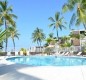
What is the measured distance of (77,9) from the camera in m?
24.4

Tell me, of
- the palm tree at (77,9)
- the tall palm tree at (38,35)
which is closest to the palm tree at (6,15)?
the palm tree at (77,9)

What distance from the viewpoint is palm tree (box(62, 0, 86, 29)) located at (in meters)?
23.5

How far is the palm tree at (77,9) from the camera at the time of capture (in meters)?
23.5

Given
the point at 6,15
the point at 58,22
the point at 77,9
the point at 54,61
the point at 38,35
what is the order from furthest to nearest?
the point at 38,35
the point at 58,22
the point at 6,15
the point at 77,9
the point at 54,61

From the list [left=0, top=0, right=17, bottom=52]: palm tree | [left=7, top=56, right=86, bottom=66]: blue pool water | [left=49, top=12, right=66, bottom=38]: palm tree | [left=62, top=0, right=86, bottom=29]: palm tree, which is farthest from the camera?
[left=49, top=12, right=66, bottom=38]: palm tree

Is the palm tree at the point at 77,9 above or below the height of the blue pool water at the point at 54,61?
above

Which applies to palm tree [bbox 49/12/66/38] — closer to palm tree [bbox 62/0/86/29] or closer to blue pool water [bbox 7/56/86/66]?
palm tree [bbox 62/0/86/29]

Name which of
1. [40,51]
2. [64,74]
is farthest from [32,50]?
[64,74]

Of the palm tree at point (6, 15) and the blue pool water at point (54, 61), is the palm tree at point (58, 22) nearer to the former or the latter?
the palm tree at point (6, 15)

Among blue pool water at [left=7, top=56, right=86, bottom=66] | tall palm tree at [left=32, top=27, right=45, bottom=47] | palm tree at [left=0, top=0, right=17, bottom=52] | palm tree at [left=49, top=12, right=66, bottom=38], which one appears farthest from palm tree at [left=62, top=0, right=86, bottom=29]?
tall palm tree at [left=32, top=27, right=45, bottom=47]

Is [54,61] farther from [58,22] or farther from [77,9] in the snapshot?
[58,22]

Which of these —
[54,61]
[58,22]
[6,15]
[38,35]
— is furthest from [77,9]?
[38,35]

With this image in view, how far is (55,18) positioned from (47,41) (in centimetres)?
513

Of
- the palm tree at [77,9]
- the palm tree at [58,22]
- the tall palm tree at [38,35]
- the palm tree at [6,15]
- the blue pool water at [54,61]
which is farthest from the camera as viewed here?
the tall palm tree at [38,35]
